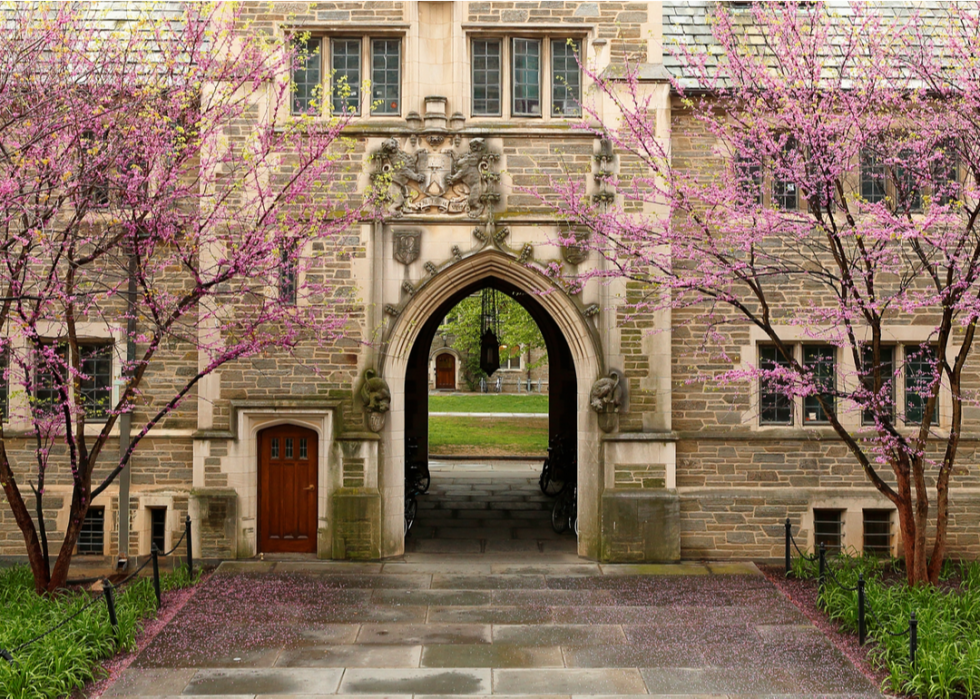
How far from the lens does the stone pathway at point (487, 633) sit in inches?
310

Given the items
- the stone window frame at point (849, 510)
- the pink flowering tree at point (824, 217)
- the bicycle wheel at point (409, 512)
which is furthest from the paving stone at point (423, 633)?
the stone window frame at point (849, 510)

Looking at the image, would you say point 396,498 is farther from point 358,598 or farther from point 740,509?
point 740,509

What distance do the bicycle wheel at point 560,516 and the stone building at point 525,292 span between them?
5.32ft

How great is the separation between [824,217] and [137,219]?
919 centimetres

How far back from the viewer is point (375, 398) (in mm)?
12219

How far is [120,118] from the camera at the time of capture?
9.62 meters

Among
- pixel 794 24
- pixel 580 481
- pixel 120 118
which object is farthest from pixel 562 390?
pixel 120 118

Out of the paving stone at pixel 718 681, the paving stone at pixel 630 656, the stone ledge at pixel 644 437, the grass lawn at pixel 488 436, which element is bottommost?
the paving stone at pixel 718 681

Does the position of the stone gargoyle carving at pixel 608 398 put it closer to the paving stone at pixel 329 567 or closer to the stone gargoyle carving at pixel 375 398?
the stone gargoyle carving at pixel 375 398

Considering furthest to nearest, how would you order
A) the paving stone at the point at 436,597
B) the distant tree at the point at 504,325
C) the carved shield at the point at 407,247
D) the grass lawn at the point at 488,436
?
the distant tree at the point at 504,325 < the grass lawn at the point at 488,436 < the carved shield at the point at 407,247 < the paving stone at the point at 436,597

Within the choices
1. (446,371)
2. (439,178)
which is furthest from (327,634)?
(446,371)

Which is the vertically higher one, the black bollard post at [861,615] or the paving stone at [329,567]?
the black bollard post at [861,615]

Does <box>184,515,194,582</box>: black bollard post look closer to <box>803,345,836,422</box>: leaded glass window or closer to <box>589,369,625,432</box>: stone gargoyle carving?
<box>589,369,625,432</box>: stone gargoyle carving

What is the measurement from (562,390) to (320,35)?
9.38 m
